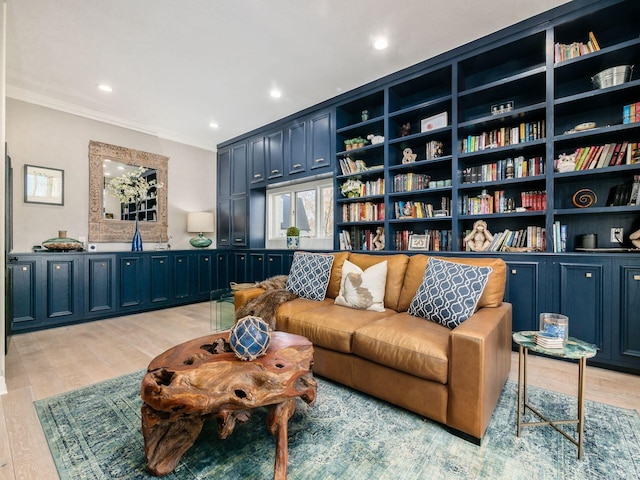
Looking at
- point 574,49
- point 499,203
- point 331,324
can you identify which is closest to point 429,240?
point 499,203

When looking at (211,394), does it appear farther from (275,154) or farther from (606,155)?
(275,154)

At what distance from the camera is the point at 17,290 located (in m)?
3.25

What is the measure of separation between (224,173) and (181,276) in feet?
6.58

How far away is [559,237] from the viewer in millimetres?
2539

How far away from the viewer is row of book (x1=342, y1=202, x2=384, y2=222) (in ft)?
11.9

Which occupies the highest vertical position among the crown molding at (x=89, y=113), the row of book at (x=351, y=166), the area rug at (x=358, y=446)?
the crown molding at (x=89, y=113)

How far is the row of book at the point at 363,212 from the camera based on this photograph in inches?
142

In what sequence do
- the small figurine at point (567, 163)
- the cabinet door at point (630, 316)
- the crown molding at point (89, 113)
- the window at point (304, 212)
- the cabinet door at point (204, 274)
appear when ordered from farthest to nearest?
the cabinet door at point (204, 274) → the window at point (304, 212) → the crown molding at point (89, 113) → the small figurine at point (567, 163) → the cabinet door at point (630, 316)

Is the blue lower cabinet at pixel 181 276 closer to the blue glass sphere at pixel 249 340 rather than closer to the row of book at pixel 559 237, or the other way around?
the blue glass sphere at pixel 249 340

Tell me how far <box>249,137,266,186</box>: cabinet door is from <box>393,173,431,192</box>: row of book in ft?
7.44

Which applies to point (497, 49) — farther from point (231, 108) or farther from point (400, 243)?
point (231, 108)

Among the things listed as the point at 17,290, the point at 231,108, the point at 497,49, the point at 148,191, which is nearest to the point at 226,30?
the point at 231,108

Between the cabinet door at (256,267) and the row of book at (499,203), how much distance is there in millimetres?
2862

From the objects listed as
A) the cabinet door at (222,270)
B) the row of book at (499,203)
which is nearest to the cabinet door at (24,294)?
the cabinet door at (222,270)
